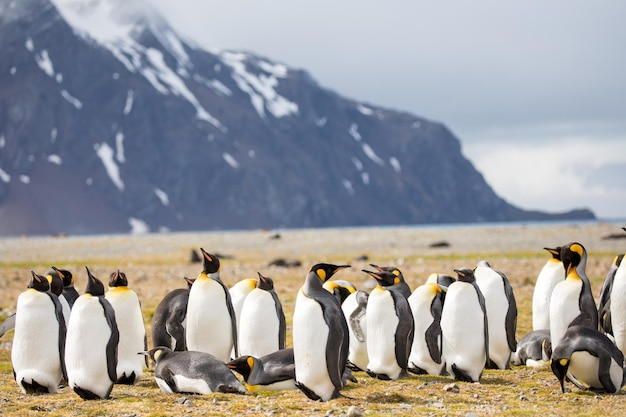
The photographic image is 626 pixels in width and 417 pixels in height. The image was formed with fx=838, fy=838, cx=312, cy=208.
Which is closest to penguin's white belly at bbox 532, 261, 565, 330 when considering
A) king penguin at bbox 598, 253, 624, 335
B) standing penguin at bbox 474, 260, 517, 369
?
king penguin at bbox 598, 253, 624, 335

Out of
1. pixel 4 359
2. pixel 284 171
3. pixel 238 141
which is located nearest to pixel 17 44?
pixel 238 141

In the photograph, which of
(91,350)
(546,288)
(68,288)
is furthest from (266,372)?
(546,288)

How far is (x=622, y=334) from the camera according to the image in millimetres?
9359

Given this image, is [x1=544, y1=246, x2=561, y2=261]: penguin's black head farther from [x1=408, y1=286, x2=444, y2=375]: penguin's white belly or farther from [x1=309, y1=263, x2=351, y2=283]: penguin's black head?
[x1=309, y1=263, x2=351, y2=283]: penguin's black head

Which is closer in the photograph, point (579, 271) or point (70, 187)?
point (579, 271)

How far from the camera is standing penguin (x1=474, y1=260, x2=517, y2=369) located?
32.5 ft

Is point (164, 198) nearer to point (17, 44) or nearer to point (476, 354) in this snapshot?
point (17, 44)

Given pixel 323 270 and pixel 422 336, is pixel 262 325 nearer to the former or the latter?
pixel 422 336

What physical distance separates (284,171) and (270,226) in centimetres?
1622

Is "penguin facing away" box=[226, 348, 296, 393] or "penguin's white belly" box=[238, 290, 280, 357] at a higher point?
"penguin's white belly" box=[238, 290, 280, 357]

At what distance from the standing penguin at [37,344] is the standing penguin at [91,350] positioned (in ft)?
0.79

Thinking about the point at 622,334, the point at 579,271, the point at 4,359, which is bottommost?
the point at 4,359

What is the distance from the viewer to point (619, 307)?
9.28 meters

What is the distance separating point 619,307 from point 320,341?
3.65 m
